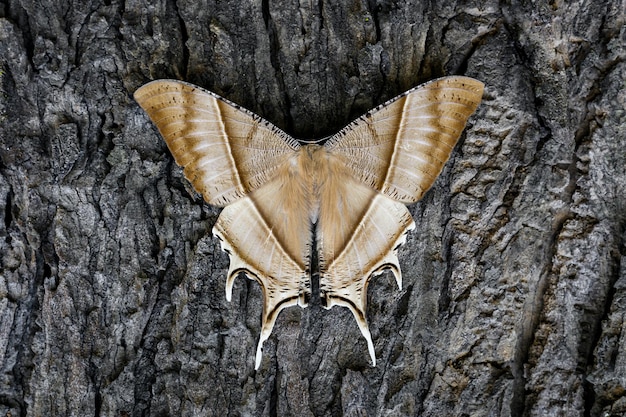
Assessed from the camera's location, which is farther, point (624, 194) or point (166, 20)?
point (166, 20)

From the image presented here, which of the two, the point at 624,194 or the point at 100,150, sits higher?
the point at 100,150

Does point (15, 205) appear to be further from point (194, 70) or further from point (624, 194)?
point (624, 194)

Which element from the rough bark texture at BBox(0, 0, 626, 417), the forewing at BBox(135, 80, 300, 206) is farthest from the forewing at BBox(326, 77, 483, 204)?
the forewing at BBox(135, 80, 300, 206)

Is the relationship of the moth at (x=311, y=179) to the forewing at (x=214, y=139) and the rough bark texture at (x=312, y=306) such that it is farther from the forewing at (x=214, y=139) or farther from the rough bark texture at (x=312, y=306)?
the rough bark texture at (x=312, y=306)

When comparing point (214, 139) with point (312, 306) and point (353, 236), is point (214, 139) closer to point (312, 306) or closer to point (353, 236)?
point (353, 236)

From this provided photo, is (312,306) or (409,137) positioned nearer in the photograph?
(409,137)

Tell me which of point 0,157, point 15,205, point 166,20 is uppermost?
point 166,20

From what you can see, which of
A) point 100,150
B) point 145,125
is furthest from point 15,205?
point 145,125

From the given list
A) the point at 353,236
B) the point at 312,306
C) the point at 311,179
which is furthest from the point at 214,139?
the point at 312,306
